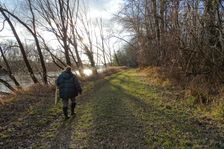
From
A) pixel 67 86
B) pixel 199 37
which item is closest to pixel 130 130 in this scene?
pixel 67 86

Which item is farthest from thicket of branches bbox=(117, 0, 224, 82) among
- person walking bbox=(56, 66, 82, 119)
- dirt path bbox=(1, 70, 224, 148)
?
person walking bbox=(56, 66, 82, 119)

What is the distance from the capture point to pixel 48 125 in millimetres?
11742

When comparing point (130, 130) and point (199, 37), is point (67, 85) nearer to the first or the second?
point (130, 130)

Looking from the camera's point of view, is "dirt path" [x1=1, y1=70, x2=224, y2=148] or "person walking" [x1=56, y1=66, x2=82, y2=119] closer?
"dirt path" [x1=1, y1=70, x2=224, y2=148]

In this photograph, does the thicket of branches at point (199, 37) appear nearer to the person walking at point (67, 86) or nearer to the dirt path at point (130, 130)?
the dirt path at point (130, 130)

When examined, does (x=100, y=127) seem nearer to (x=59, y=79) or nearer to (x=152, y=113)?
(x=152, y=113)

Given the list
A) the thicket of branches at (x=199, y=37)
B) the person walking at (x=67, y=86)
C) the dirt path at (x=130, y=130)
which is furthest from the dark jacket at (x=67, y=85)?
the thicket of branches at (x=199, y=37)

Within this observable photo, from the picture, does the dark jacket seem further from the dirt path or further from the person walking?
the dirt path

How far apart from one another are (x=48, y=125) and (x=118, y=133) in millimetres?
3212

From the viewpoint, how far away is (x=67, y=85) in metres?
12.8

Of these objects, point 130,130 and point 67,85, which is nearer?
point 130,130

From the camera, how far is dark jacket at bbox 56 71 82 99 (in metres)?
12.7

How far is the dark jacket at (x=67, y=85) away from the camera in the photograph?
12.7 m

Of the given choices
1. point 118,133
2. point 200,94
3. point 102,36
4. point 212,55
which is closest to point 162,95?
point 200,94
